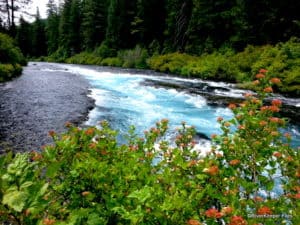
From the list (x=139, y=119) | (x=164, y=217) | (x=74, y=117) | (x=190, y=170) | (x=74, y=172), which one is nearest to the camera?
(x=164, y=217)

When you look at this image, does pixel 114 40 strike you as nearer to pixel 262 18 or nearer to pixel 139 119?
pixel 262 18

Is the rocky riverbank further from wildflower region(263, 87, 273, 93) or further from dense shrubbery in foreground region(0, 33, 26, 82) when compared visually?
wildflower region(263, 87, 273, 93)

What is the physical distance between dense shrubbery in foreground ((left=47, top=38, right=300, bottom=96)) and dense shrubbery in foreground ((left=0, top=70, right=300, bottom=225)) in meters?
11.7

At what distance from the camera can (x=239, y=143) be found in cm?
258

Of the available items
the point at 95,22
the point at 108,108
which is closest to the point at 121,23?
the point at 95,22

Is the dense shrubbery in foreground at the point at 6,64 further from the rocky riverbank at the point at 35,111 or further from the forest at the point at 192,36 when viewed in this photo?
the forest at the point at 192,36

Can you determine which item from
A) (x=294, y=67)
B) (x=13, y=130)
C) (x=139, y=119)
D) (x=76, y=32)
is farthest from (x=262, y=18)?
(x=76, y=32)

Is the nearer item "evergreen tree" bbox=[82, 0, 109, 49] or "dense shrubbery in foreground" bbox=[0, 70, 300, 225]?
"dense shrubbery in foreground" bbox=[0, 70, 300, 225]

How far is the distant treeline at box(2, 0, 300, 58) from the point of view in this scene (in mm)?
22297

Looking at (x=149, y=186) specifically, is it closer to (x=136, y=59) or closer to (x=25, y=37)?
(x=136, y=59)

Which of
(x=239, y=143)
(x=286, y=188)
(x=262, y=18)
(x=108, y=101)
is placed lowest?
(x=108, y=101)

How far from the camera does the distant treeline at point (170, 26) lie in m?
22.3

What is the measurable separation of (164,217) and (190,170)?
0.78m

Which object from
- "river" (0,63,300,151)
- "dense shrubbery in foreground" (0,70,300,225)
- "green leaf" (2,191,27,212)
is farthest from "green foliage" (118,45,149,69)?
"green leaf" (2,191,27,212)
